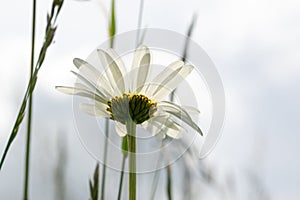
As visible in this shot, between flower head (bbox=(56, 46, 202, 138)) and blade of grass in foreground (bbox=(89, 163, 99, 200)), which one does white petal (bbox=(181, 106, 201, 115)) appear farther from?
blade of grass in foreground (bbox=(89, 163, 99, 200))

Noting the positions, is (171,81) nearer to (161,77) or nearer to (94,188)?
(161,77)

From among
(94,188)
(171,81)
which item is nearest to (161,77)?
Result: (171,81)

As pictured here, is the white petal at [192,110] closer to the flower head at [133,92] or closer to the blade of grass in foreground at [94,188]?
the flower head at [133,92]

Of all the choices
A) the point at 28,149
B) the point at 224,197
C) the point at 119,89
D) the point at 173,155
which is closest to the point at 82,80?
the point at 119,89

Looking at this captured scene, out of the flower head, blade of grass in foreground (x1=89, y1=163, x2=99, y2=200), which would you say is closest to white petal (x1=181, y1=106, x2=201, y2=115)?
the flower head

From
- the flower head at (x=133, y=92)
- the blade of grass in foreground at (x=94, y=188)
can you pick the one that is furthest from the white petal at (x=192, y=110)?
the blade of grass in foreground at (x=94, y=188)
